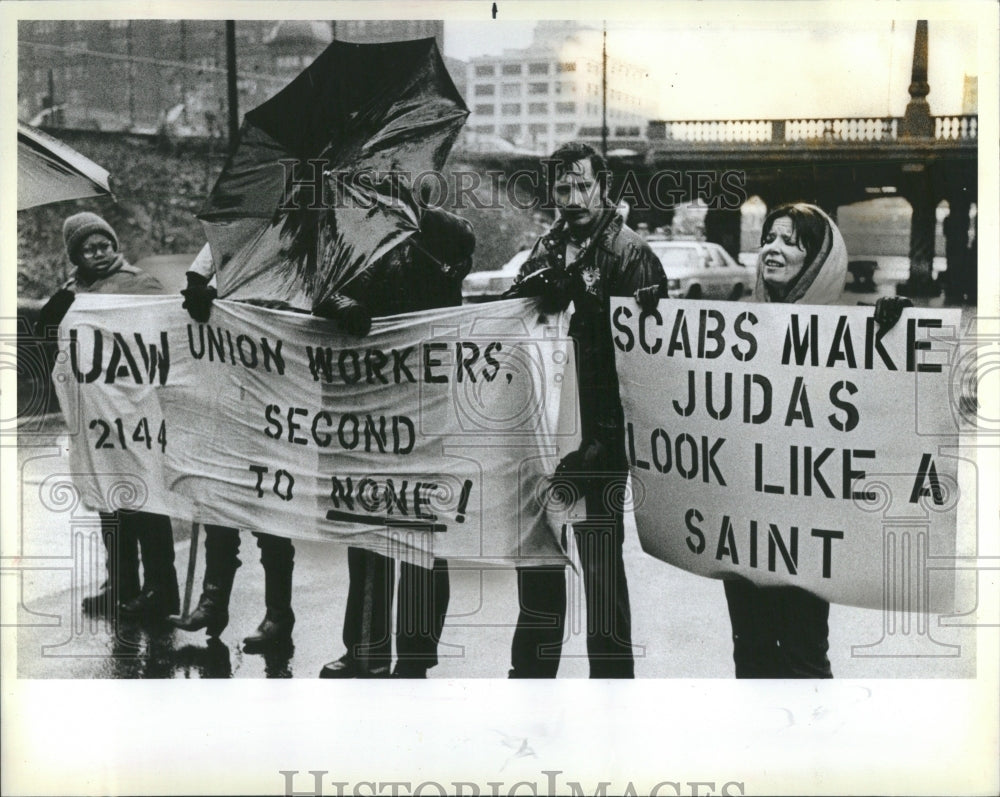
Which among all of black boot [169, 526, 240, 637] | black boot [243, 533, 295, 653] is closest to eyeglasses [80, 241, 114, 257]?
black boot [169, 526, 240, 637]

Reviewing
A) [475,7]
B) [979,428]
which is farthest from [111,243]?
[979,428]

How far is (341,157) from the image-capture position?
191 inches

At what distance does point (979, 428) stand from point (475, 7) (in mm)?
2697

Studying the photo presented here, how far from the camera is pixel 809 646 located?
4922 millimetres

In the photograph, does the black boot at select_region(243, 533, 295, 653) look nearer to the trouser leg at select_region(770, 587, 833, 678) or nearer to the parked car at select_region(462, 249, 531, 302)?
the parked car at select_region(462, 249, 531, 302)

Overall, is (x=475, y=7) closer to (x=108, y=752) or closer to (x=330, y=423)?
(x=330, y=423)

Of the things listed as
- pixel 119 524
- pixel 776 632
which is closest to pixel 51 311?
pixel 119 524

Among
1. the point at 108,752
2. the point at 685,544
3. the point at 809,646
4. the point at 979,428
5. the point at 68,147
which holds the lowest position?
the point at 108,752

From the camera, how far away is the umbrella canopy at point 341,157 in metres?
4.83

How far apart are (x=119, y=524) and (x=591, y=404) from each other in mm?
2067

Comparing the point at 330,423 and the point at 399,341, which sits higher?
the point at 399,341

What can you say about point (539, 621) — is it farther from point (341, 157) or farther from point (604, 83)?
point (604, 83)

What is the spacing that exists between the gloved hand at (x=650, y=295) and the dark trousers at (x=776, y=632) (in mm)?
1197

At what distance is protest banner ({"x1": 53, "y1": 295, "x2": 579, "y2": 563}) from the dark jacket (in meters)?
0.09
